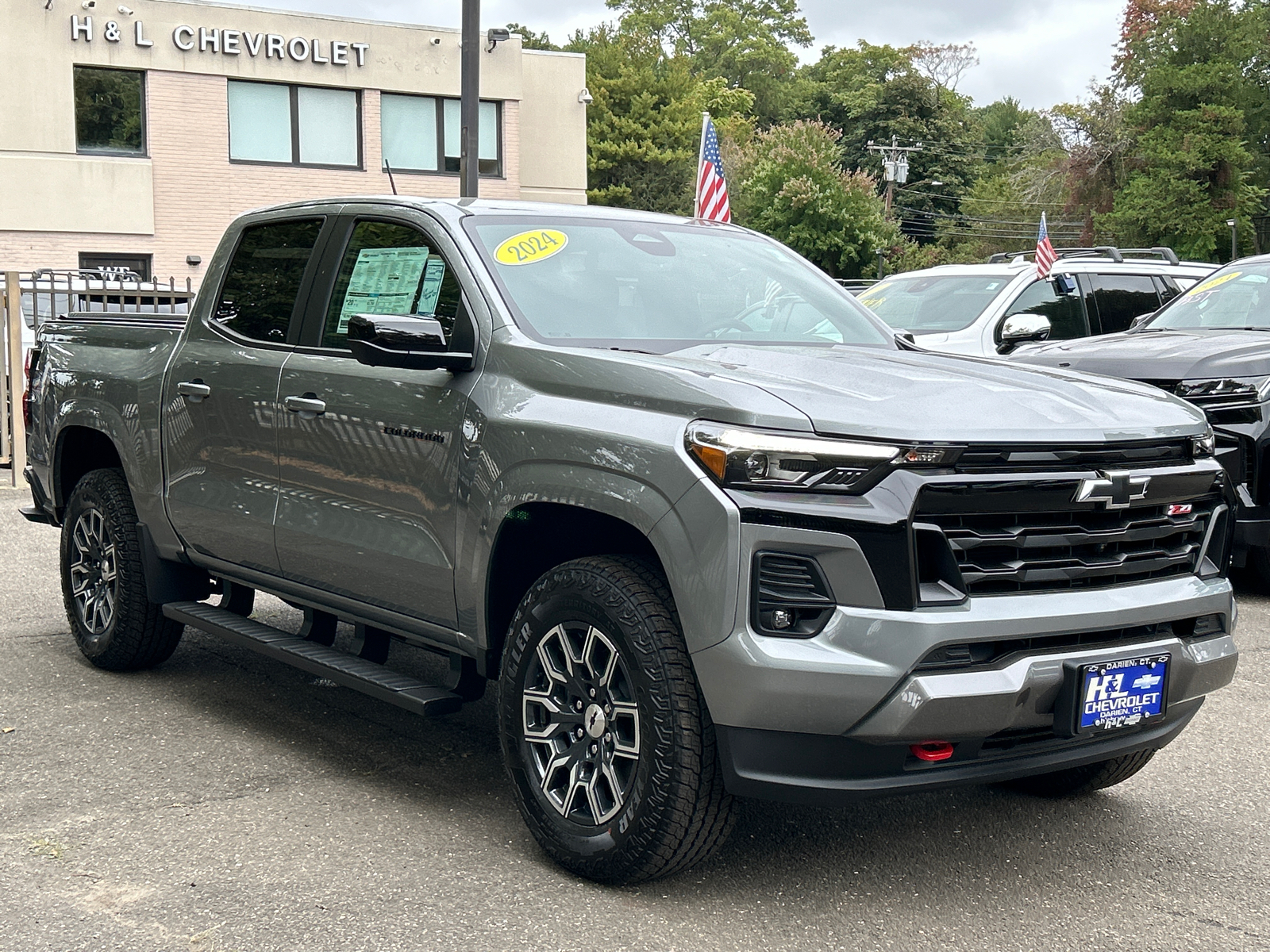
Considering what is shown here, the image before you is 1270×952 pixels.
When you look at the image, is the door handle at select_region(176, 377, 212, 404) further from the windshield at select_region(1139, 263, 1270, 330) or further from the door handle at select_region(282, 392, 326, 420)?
the windshield at select_region(1139, 263, 1270, 330)

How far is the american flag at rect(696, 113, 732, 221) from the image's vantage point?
13.1 meters

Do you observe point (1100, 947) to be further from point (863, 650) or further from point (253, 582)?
point (253, 582)

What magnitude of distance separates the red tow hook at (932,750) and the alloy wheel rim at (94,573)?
373 cm

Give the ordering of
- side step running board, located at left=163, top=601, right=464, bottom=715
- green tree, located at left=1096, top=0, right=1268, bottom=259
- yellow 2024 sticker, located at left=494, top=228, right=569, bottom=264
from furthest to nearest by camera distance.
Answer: green tree, located at left=1096, top=0, right=1268, bottom=259, yellow 2024 sticker, located at left=494, top=228, right=569, bottom=264, side step running board, located at left=163, top=601, right=464, bottom=715

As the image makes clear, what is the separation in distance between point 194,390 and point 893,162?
218 feet

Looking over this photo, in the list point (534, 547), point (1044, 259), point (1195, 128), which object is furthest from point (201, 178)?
point (1195, 128)

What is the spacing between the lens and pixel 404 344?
4.21 m

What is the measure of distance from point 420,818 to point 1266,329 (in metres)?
6.25

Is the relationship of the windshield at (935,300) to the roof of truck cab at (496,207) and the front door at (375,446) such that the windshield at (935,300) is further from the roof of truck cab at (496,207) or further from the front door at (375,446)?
the front door at (375,446)

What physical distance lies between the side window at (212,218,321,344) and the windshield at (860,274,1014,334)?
6.77 metres

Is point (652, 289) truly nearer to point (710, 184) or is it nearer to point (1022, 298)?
point (1022, 298)

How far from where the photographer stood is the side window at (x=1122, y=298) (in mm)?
11727

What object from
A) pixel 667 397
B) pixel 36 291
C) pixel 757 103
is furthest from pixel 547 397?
pixel 757 103

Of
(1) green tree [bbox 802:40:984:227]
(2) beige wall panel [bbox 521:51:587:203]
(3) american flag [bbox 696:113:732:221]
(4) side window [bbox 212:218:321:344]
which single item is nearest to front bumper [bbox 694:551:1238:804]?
(4) side window [bbox 212:218:321:344]
